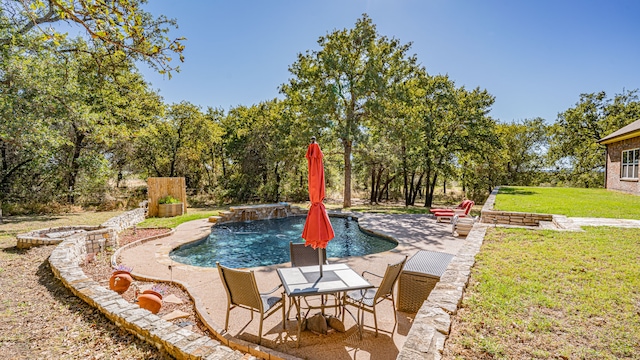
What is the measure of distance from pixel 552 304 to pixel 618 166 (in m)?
19.4

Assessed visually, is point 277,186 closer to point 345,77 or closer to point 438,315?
point 345,77

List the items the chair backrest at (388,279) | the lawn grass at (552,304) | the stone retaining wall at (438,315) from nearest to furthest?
the stone retaining wall at (438,315) < the lawn grass at (552,304) < the chair backrest at (388,279)

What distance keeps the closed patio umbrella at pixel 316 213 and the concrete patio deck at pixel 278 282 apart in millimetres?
1064

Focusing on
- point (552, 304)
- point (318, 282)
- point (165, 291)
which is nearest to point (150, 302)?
point (165, 291)

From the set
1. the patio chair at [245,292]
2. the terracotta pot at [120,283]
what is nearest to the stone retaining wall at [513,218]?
the patio chair at [245,292]

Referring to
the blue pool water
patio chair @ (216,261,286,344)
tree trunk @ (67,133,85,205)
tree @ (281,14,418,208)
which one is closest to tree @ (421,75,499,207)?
tree @ (281,14,418,208)

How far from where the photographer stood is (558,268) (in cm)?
447

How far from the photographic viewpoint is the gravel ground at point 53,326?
305 centimetres

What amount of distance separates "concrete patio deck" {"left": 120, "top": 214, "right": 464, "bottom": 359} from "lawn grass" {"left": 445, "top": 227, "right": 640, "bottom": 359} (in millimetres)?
1139

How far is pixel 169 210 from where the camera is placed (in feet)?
46.9

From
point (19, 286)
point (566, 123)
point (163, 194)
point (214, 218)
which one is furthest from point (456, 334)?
point (566, 123)

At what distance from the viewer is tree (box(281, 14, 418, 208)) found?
17234mm

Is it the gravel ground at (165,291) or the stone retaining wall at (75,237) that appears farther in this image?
the stone retaining wall at (75,237)

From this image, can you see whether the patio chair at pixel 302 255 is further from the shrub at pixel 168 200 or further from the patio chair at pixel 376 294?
the shrub at pixel 168 200
